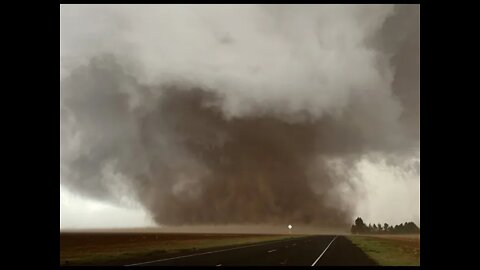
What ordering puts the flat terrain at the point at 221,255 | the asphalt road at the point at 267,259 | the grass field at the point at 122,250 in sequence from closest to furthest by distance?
the asphalt road at the point at 267,259 → the flat terrain at the point at 221,255 → the grass field at the point at 122,250

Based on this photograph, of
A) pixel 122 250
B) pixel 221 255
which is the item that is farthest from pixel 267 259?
pixel 122 250

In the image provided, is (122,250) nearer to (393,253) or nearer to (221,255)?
(221,255)

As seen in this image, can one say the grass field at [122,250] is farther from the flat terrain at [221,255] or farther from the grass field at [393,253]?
the grass field at [393,253]

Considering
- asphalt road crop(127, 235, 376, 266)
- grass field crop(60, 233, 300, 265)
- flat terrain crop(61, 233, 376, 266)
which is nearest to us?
asphalt road crop(127, 235, 376, 266)

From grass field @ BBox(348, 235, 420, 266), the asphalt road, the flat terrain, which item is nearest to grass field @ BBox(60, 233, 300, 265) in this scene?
the flat terrain

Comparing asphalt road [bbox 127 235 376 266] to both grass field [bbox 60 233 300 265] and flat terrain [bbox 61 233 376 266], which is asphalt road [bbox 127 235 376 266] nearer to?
flat terrain [bbox 61 233 376 266]

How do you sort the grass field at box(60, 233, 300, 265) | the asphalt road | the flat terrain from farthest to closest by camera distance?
the grass field at box(60, 233, 300, 265) < the flat terrain < the asphalt road

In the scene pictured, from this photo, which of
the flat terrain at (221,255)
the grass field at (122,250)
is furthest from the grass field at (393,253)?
the grass field at (122,250)
